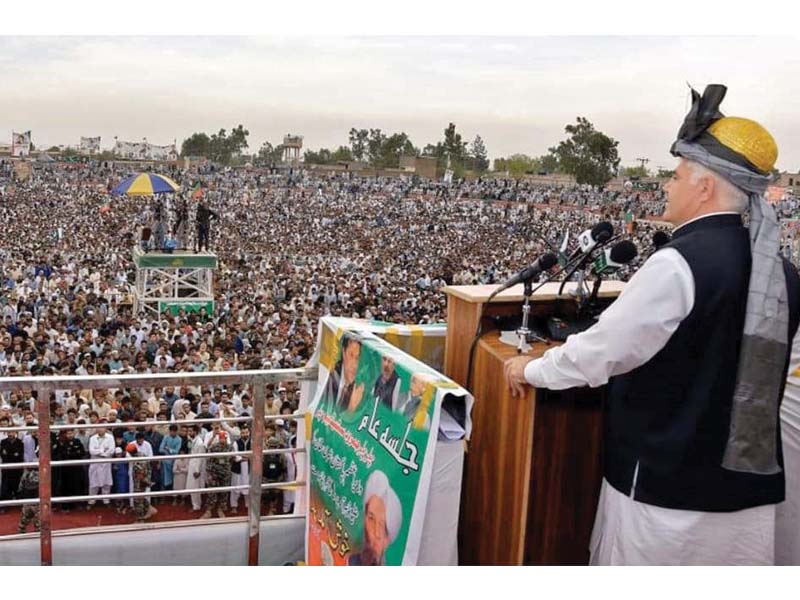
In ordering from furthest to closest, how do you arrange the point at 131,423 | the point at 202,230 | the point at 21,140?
the point at 202,230 → the point at 21,140 → the point at 131,423

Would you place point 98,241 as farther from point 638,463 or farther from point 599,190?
point 638,463

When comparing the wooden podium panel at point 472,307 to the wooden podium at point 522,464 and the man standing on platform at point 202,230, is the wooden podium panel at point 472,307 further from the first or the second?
the man standing on platform at point 202,230

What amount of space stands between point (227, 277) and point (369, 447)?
10695mm

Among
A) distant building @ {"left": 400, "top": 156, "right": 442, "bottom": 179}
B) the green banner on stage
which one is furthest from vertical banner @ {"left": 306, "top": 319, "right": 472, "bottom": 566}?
distant building @ {"left": 400, "top": 156, "right": 442, "bottom": 179}

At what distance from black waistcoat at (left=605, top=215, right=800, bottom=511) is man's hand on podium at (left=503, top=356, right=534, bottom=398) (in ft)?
0.40

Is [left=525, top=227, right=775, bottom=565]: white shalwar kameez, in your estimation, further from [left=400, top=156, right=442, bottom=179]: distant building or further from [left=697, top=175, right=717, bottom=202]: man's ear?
[left=400, top=156, right=442, bottom=179]: distant building

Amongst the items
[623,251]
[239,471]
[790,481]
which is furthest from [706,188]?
[239,471]

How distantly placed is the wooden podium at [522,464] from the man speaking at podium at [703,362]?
0.25 feet

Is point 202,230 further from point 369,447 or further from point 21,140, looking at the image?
point 369,447

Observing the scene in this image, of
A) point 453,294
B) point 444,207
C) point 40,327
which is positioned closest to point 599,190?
point 444,207

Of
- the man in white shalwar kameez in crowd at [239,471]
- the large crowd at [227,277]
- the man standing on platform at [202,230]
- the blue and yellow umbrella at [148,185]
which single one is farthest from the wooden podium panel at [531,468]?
the man standing on platform at [202,230]

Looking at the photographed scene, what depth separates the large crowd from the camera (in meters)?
3.58

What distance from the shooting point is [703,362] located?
3.03ft

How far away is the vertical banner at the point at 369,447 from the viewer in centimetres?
102
